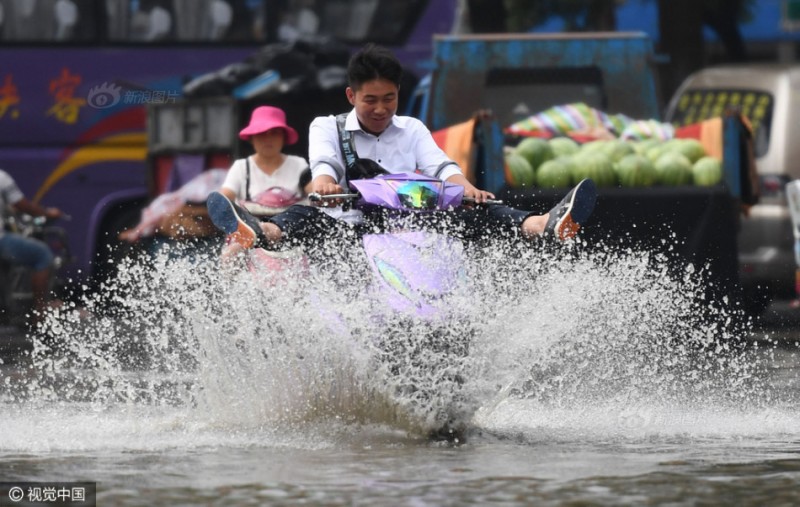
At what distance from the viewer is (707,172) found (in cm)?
1275

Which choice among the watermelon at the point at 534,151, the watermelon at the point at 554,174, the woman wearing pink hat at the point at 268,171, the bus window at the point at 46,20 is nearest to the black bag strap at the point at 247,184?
the woman wearing pink hat at the point at 268,171

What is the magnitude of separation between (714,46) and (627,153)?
19.4 metres

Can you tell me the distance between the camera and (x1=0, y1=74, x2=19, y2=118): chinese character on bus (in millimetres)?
17578

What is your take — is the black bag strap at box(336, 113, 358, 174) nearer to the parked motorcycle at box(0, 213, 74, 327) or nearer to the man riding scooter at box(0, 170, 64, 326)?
the man riding scooter at box(0, 170, 64, 326)

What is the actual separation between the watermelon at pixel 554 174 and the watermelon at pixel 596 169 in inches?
2.1

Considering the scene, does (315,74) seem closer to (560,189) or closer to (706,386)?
(560,189)

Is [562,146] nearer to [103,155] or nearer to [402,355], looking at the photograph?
[103,155]

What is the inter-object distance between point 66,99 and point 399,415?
36.4 ft

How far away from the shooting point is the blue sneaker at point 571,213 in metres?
7.20

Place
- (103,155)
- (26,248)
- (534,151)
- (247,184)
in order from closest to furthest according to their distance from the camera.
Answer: (247,184), (534,151), (26,248), (103,155)

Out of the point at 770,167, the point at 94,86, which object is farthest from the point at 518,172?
the point at 94,86

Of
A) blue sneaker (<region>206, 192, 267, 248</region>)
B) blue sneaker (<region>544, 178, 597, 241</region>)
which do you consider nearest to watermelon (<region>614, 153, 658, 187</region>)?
blue sneaker (<region>544, 178, 597, 241</region>)

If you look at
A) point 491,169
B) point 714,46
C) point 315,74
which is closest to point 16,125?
point 315,74

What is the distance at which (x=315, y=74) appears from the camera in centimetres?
1680
